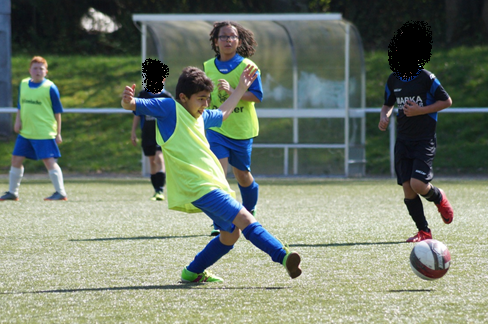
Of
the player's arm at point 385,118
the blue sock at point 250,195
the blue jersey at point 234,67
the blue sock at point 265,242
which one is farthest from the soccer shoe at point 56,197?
the blue sock at point 265,242

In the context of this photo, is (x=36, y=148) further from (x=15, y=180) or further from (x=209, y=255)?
(x=209, y=255)

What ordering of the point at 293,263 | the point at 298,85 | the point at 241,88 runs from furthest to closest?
the point at 298,85 < the point at 241,88 < the point at 293,263

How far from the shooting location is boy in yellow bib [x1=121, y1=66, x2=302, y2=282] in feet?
13.7

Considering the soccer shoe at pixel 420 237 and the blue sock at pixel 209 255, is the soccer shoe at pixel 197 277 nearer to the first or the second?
the blue sock at pixel 209 255

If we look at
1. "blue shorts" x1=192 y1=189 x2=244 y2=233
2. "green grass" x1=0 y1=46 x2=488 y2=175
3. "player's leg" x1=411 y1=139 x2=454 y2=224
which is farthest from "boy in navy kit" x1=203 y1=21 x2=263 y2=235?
"green grass" x1=0 y1=46 x2=488 y2=175

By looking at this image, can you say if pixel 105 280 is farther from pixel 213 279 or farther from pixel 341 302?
pixel 341 302

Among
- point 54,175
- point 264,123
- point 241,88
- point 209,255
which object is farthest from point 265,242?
point 264,123

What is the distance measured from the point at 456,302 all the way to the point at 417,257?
54 centimetres

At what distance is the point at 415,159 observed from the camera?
616 cm

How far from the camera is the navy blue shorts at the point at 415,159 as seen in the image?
20.1 ft

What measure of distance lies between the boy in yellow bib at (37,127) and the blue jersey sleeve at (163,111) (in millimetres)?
5624

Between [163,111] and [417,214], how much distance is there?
277 centimetres

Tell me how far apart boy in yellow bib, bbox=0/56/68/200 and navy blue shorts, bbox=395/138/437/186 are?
494 cm

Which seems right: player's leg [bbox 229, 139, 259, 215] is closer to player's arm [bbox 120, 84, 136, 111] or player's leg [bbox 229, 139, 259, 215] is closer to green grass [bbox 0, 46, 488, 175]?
player's arm [bbox 120, 84, 136, 111]
